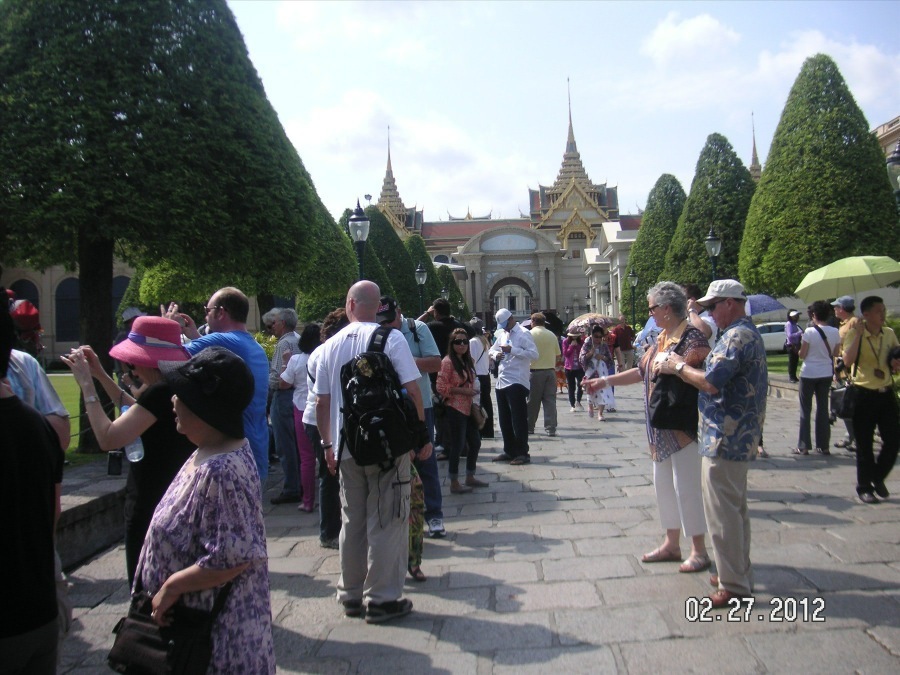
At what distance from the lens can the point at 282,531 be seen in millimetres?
6355

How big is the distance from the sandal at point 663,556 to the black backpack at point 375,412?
1828mm

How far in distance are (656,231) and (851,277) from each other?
27.1 meters

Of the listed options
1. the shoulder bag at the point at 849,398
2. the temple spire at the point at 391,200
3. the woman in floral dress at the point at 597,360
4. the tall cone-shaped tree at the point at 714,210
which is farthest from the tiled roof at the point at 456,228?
the shoulder bag at the point at 849,398

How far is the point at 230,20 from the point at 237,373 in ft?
26.8

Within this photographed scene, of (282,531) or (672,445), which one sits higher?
(672,445)

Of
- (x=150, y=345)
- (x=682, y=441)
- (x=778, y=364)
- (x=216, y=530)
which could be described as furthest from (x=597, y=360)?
(x=778, y=364)

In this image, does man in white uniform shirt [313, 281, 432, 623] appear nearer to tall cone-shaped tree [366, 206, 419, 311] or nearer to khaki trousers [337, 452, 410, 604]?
khaki trousers [337, 452, 410, 604]

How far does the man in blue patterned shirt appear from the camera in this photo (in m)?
4.07

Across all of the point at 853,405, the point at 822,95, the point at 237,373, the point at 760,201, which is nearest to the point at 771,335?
the point at 760,201

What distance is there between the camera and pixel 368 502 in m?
4.29

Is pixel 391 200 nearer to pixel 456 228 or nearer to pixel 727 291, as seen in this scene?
pixel 456 228

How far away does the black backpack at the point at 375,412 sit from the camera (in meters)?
4.10

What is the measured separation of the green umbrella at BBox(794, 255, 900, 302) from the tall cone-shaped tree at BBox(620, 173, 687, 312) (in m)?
25.5

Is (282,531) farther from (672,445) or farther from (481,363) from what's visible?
(481,363)
